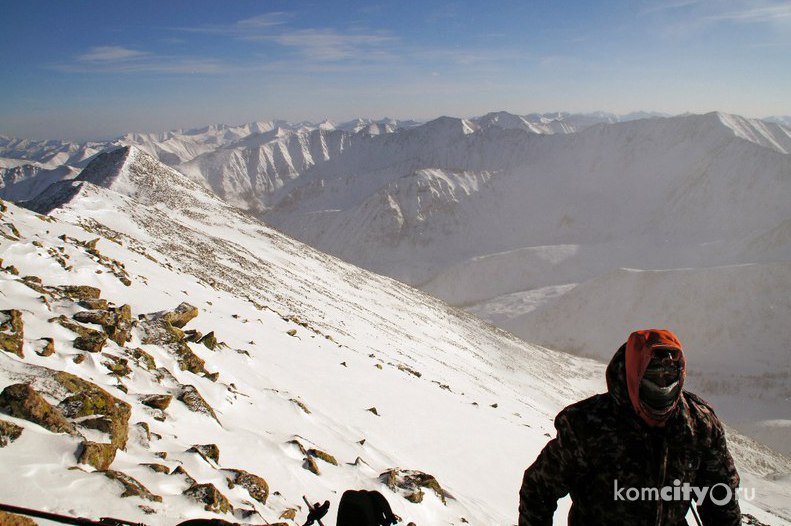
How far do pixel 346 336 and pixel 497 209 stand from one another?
181 metres

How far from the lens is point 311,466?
8.16m

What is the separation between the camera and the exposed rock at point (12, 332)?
699cm

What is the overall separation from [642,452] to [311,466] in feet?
20.9

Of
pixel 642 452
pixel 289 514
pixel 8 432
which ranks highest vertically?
pixel 642 452

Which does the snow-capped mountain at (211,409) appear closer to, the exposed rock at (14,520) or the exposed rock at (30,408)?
the exposed rock at (30,408)

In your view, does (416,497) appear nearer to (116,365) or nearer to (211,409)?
(211,409)

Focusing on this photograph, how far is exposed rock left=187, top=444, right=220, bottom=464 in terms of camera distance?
6.70 meters

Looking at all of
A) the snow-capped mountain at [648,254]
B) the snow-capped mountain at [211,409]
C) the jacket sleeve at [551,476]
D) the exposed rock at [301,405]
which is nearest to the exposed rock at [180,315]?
the snow-capped mountain at [211,409]

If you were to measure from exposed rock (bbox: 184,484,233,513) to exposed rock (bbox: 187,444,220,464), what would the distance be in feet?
3.92

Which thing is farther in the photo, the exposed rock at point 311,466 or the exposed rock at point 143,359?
the exposed rock at point 143,359

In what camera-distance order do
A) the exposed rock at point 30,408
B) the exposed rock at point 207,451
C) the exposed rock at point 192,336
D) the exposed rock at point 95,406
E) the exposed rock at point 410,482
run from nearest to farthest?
the exposed rock at point 30,408 < the exposed rock at point 95,406 < the exposed rock at point 207,451 < the exposed rock at point 410,482 < the exposed rock at point 192,336

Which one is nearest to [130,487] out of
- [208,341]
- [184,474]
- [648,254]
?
[184,474]

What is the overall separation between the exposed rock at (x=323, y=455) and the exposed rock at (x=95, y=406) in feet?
11.8

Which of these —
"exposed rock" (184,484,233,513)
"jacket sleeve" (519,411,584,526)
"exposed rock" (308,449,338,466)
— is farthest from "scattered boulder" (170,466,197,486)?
"jacket sleeve" (519,411,584,526)
